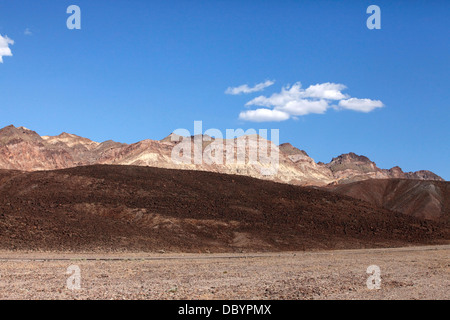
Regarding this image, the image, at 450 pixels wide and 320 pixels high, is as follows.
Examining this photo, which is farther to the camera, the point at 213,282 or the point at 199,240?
the point at 199,240

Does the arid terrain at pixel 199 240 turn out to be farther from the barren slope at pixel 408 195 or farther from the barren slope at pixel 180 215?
the barren slope at pixel 408 195

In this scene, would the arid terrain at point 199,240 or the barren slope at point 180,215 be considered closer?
the arid terrain at point 199,240

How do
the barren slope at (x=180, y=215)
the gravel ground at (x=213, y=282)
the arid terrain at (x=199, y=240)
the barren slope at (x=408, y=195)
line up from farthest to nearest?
the barren slope at (x=408, y=195), the barren slope at (x=180, y=215), the arid terrain at (x=199, y=240), the gravel ground at (x=213, y=282)

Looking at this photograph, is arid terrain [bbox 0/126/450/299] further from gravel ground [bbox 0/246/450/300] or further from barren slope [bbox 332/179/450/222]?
barren slope [bbox 332/179/450/222]

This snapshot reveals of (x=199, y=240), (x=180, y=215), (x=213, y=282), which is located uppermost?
(x=180, y=215)

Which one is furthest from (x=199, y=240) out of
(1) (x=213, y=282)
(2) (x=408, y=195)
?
(2) (x=408, y=195)

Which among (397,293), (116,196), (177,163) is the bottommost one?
(397,293)

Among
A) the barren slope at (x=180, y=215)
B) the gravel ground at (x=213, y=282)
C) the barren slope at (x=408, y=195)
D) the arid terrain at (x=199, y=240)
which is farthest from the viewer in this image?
the barren slope at (x=408, y=195)

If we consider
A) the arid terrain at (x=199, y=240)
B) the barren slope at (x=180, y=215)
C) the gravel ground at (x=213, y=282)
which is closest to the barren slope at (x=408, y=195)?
the barren slope at (x=180, y=215)

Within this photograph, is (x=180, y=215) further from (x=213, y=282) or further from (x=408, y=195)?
(x=408, y=195)
